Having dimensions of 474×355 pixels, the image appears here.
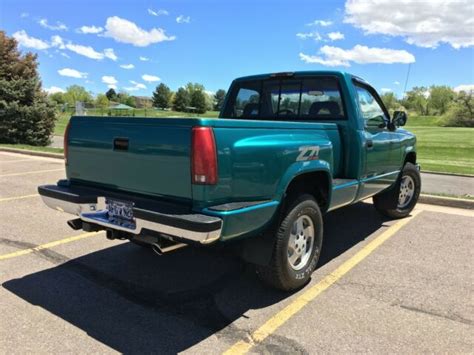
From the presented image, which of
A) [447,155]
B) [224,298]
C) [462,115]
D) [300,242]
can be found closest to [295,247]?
[300,242]

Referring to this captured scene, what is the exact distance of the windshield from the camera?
194 inches

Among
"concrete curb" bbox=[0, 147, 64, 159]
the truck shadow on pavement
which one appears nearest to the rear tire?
the truck shadow on pavement

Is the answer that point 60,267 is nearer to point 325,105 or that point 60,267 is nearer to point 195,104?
point 325,105

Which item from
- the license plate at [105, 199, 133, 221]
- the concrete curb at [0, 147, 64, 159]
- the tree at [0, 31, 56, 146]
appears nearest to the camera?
the license plate at [105, 199, 133, 221]

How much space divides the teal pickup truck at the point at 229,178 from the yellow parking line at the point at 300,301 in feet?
0.57

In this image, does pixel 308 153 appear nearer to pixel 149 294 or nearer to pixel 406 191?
pixel 149 294

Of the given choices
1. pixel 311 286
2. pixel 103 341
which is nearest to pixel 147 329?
pixel 103 341

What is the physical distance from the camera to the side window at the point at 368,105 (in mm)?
5062

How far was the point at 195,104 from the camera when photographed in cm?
10681

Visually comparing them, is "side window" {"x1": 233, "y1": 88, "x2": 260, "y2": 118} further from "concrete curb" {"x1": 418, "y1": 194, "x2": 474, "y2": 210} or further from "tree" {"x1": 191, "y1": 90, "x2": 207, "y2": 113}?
"tree" {"x1": 191, "y1": 90, "x2": 207, "y2": 113}

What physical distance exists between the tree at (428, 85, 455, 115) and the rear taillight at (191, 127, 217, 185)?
112m

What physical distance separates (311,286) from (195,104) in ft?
345

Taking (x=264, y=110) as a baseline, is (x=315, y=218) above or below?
below

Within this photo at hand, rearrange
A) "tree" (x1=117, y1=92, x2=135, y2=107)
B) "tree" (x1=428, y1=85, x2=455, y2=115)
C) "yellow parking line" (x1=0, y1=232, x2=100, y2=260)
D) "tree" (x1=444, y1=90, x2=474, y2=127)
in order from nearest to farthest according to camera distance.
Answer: "yellow parking line" (x1=0, y1=232, x2=100, y2=260), "tree" (x1=444, y1=90, x2=474, y2=127), "tree" (x1=428, y1=85, x2=455, y2=115), "tree" (x1=117, y1=92, x2=135, y2=107)
